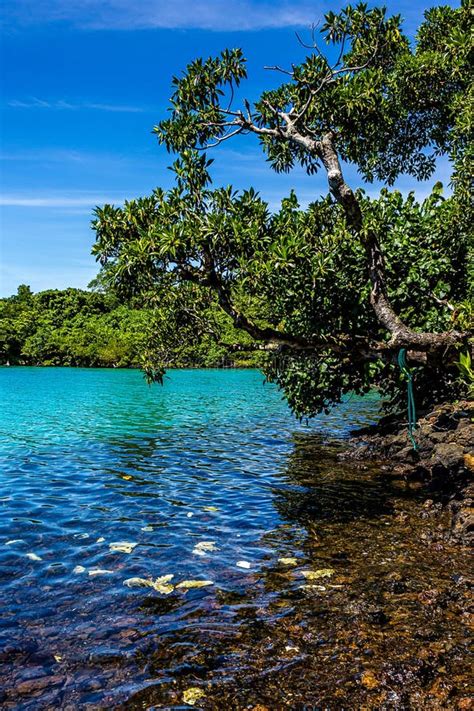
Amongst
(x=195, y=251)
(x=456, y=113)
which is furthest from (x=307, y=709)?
(x=456, y=113)

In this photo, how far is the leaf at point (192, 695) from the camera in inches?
243

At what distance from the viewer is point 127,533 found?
41.5 feet

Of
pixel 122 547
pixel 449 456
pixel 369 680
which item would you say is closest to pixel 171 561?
pixel 122 547

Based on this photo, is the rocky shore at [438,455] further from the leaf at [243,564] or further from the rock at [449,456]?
the leaf at [243,564]

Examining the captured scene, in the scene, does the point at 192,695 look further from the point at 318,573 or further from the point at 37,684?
the point at 318,573

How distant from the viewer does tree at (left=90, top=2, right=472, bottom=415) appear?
1277 cm

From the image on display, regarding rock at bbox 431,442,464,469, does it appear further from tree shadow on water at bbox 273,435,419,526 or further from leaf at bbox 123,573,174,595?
leaf at bbox 123,573,174,595

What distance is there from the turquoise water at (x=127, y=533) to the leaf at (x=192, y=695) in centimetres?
38

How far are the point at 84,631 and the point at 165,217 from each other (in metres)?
8.99

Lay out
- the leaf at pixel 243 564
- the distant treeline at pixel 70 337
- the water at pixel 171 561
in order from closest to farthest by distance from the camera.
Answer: the water at pixel 171 561 < the leaf at pixel 243 564 < the distant treeline at pixel 70 337

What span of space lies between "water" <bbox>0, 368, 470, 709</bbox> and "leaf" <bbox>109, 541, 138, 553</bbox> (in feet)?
0.21

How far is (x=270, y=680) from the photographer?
6.51 meters

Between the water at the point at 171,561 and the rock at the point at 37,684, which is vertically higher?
the rock at the point at 37,684

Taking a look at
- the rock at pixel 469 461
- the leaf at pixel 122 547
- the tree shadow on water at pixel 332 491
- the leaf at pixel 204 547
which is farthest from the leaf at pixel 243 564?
the rock at pixel 469 461
